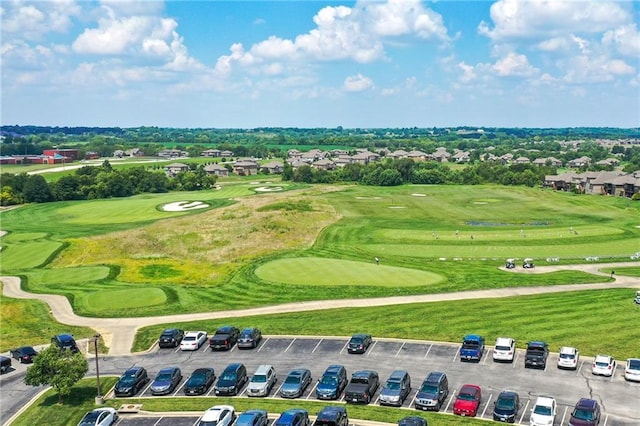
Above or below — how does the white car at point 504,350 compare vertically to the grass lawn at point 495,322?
above

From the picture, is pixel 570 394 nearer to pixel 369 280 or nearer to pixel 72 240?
pixel 369 280

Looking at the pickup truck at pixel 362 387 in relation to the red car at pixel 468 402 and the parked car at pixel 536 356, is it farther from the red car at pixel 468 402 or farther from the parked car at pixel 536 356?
the parked car at pixel 536 356

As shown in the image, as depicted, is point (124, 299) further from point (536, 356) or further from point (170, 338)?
point (536, 356)

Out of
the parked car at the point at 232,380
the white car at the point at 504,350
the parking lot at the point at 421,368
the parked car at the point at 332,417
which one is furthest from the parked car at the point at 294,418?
the white car at the point at 504,350

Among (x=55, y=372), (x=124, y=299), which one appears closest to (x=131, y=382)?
(x=55, y=372)

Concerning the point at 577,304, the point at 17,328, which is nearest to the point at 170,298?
the point at 17,328
